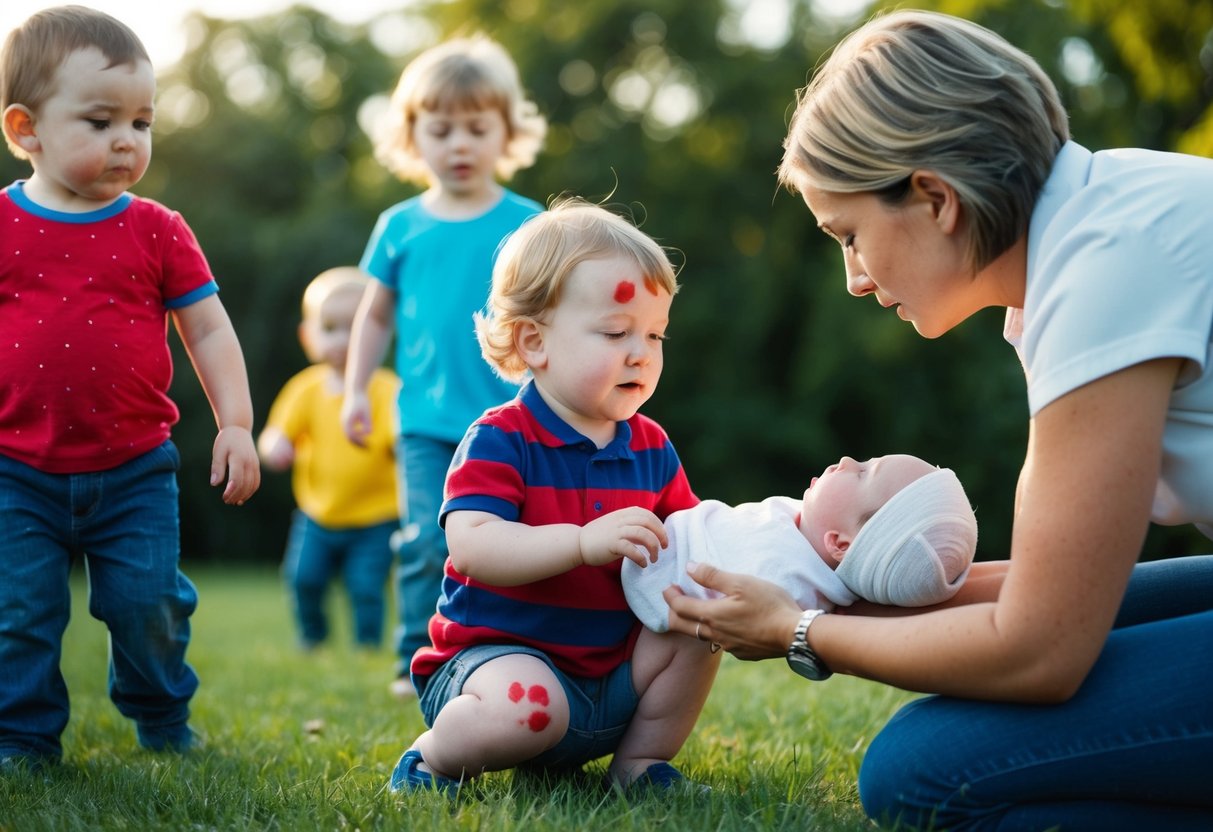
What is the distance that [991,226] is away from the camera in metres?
2.18

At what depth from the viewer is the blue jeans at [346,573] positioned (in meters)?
7.22

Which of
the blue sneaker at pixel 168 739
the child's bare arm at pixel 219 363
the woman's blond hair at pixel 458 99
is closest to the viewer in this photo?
the child's bare arm at pixel 219 363

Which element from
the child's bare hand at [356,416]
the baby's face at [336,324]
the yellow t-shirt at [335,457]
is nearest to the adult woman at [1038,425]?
the child's bare hand at [356,416]

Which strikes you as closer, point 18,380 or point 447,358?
point 18,380

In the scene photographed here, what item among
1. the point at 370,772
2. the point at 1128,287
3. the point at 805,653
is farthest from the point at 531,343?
the point at 1128,287

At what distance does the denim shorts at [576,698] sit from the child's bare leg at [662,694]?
3cm

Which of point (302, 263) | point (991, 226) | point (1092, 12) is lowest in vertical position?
point (302, 263)

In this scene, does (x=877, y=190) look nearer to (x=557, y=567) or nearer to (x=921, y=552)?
(x=921, y=552)

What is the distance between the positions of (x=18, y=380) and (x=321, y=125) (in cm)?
2371

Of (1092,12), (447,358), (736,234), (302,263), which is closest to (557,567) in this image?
(447,358)

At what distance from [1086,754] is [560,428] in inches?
47.1

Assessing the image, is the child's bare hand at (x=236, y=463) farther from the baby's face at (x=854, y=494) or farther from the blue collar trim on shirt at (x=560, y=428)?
the baby's face at (x=854, y=494)

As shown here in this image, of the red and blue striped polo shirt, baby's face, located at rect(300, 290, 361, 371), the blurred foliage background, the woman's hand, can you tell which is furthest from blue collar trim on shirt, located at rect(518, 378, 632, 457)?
the blurred foliage background

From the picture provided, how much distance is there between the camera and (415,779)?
2584 mm
